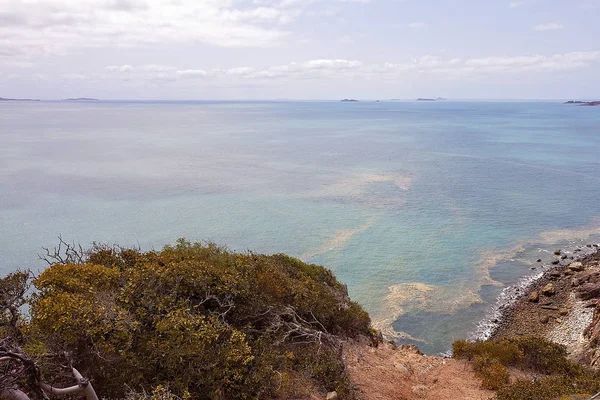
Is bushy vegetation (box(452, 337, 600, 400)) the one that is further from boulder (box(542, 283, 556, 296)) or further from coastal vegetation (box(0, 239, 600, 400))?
boulder (box(542, 283, 556, 296))

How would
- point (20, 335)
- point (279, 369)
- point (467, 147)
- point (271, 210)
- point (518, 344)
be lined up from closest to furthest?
point (20, 335)
point (279, 369)
point (518, 344)
point (271, 210)
point (467, 147)

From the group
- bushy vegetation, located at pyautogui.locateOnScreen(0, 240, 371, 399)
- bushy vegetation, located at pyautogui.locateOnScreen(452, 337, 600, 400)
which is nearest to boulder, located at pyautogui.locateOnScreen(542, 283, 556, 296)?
bushy vegetation, located at pyautogui.locateOnScreen(452, 337, 600, 400)

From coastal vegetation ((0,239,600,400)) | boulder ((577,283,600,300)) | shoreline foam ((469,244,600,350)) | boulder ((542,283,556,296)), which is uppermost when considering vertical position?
coastal vegetation ((0,239,600,400))

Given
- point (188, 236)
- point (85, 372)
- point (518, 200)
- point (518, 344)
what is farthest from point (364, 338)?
→ point (518, 200)

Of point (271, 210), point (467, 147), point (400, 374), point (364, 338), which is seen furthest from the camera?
point (467, 147)

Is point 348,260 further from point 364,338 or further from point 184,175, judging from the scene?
point 184,175

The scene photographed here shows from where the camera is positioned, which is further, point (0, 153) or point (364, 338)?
point (0, 153)

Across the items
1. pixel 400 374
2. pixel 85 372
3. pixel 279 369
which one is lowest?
pixel 400 374
